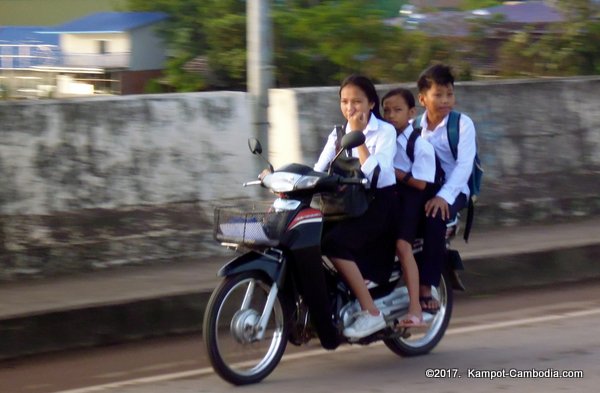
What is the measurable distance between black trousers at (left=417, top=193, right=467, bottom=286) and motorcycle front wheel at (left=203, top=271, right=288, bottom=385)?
0.96m

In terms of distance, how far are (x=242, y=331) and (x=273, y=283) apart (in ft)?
0.94

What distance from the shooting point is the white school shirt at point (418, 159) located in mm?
5805

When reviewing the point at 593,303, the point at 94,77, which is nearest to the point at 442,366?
the point at 593,303

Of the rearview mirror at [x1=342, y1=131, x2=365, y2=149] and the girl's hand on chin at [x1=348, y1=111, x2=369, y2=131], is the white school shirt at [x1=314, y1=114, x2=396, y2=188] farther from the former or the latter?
the rearview mirror at [x1=342, y1=131, x2=365, y2=149]

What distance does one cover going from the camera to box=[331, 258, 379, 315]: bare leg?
5602 mm

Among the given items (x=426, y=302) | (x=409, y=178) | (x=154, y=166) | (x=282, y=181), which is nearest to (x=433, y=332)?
(x=426, y=302)

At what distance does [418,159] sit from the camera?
581cm

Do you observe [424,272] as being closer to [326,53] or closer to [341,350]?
[341,350]

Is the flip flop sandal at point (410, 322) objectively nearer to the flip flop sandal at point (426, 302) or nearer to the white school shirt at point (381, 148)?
the flip flop sandal at point (426, 302)

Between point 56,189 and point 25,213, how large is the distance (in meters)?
0.29

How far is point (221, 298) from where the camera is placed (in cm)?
522

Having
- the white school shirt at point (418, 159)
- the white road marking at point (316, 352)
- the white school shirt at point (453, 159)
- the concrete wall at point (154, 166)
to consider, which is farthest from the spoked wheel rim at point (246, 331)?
the concrete wall at point (154, 166)

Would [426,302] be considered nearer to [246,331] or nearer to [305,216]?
[305,216]

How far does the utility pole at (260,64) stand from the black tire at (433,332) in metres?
2.36
